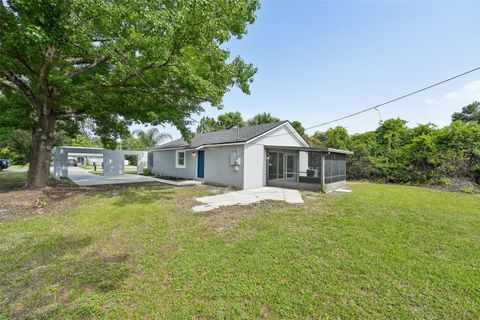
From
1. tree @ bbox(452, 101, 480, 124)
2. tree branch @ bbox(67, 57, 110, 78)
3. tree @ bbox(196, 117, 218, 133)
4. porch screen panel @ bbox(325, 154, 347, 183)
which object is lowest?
porch screen panel @ bbox(325, 154, 347, 183)

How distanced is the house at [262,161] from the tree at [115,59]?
2.59 m

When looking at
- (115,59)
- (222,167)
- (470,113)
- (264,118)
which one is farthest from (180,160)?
(470,113)

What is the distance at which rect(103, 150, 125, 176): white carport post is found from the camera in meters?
18.0

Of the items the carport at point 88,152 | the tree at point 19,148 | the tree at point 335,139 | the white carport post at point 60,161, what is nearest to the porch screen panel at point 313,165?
the tree at point 335,139

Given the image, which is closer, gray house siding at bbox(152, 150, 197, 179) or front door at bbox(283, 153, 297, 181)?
front door at bbox(283, 153, 297, 181)

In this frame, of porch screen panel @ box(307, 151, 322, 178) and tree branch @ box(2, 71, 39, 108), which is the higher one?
tree branch @ box(2, 71, 39, 108)

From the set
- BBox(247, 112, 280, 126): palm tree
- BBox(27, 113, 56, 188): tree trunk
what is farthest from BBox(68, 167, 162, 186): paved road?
BBox(247, 112, 280, 126): palm tree

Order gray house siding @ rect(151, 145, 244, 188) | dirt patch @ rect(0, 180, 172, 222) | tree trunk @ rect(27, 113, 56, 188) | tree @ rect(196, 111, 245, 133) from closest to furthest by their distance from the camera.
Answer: dirt patch @ rect(0, 180, 172, 222) < tree trunk @ rect(27, 113, 56, 188) < gray house siding @ rect(151, 145, 244, 188) < tree @ rect(196, 111, 245, 133)

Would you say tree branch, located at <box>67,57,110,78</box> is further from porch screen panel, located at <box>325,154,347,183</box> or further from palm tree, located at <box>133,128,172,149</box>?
palm tree, located at <box>133,128,172,149</box>

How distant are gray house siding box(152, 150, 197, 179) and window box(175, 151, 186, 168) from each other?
0.31 meters

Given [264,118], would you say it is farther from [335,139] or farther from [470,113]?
[470,113]

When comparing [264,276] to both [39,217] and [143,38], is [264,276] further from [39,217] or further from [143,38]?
[143,38]

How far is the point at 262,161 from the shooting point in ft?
40.2

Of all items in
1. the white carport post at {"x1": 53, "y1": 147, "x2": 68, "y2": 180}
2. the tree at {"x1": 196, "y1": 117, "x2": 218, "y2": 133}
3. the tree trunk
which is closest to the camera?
the tree trunk
